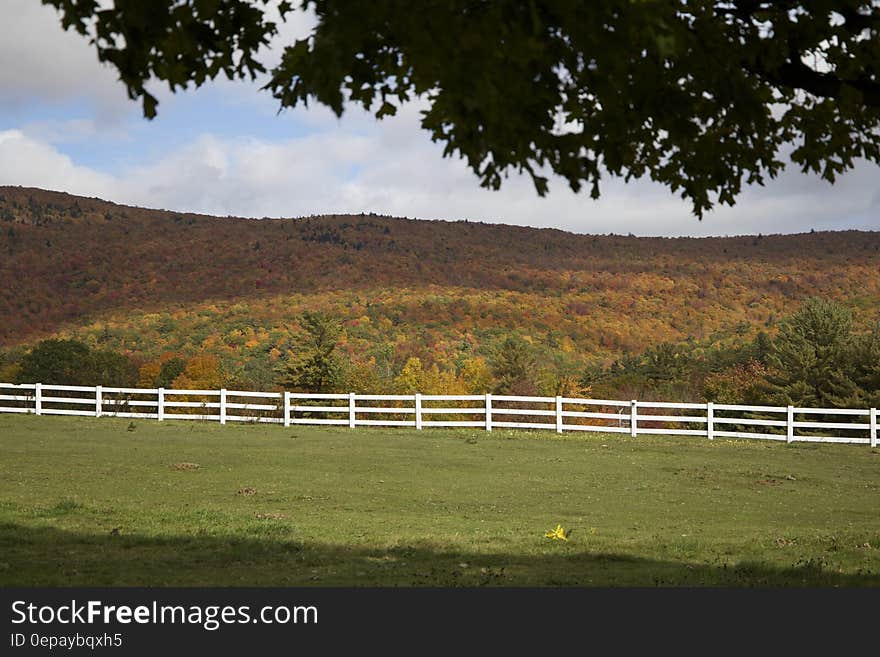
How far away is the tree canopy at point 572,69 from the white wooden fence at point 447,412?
57.7 ft

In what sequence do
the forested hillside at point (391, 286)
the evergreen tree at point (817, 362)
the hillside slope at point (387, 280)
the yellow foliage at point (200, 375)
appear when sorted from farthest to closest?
the hillside slope at point (387, 280) → the forested hillside at point (391, 286) → the yellow foliage at point (200, 375) → the evergreen tree at point (817, 362)

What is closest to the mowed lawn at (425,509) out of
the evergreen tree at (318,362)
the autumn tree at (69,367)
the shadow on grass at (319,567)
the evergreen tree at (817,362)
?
the shadow on grass at (319,567)

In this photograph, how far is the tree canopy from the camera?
389 centimetres

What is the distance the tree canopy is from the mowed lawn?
3.77 meters

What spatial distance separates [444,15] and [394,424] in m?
24.9

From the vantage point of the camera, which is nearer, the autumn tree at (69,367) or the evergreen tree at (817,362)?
the evergreen tree at (817,362)

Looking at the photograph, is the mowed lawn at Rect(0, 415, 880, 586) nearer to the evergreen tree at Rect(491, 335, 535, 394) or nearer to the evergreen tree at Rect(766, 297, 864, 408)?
the evergreen tree at Rect(766, 297, 864, 408)

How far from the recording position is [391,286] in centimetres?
7731

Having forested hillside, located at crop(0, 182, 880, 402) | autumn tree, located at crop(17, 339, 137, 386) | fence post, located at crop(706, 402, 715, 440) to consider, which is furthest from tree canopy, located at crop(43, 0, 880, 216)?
forested hillside, located at crop(0, 182, 880, 402)

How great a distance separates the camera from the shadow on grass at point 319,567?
8.01 meters

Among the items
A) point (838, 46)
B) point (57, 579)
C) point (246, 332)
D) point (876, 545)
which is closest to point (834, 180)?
point (838, 46)

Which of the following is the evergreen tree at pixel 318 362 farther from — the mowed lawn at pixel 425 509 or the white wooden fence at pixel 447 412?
the mowed lawn at pixel 425 509

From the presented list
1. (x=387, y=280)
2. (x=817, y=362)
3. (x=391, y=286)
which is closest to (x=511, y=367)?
(x=817, y=362)

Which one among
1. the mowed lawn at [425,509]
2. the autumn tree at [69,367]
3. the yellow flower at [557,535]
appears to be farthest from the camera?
the autumn tree at [69,367]
